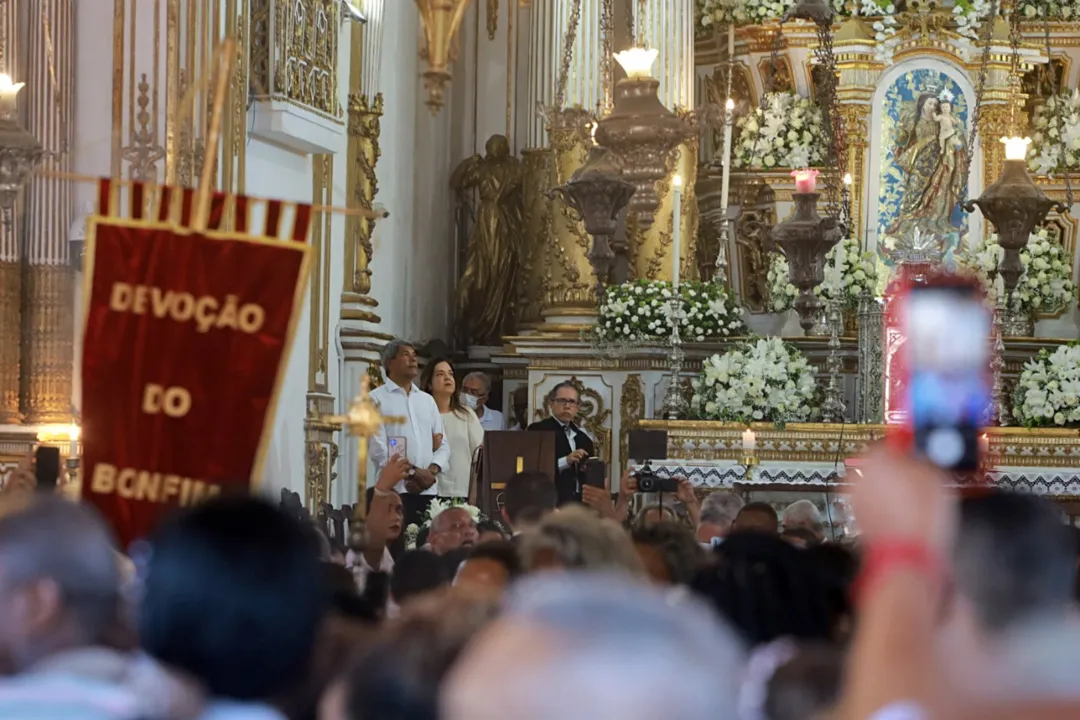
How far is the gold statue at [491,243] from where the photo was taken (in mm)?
16344

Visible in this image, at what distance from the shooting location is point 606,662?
1.71m

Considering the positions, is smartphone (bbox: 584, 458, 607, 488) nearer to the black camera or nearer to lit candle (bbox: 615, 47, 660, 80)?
the black camera

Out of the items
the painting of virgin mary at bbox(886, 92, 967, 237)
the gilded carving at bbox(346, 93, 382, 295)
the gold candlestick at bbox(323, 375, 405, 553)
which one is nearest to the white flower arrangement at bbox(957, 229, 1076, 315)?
the painting of virgin mary at bbox(886, 92, 967, 237)

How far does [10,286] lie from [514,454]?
268 centimetres

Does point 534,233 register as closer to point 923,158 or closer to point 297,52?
point 923,158

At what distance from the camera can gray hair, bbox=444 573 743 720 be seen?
169 centimetres

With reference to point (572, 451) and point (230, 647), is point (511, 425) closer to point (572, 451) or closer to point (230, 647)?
point (572, 451)

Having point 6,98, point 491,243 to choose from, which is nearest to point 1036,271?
point 491,243

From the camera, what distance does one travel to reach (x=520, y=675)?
173 centimetres

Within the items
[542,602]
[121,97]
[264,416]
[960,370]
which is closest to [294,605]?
[542,602]

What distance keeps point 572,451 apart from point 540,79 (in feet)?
18.8

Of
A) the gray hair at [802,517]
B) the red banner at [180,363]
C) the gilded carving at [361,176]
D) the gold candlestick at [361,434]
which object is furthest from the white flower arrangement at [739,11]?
the red banner at [180,363]

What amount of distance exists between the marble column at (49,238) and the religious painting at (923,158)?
8.57 meters

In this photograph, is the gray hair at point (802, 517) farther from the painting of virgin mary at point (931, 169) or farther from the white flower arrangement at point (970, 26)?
the white flower arrangement at point (970, 26)
